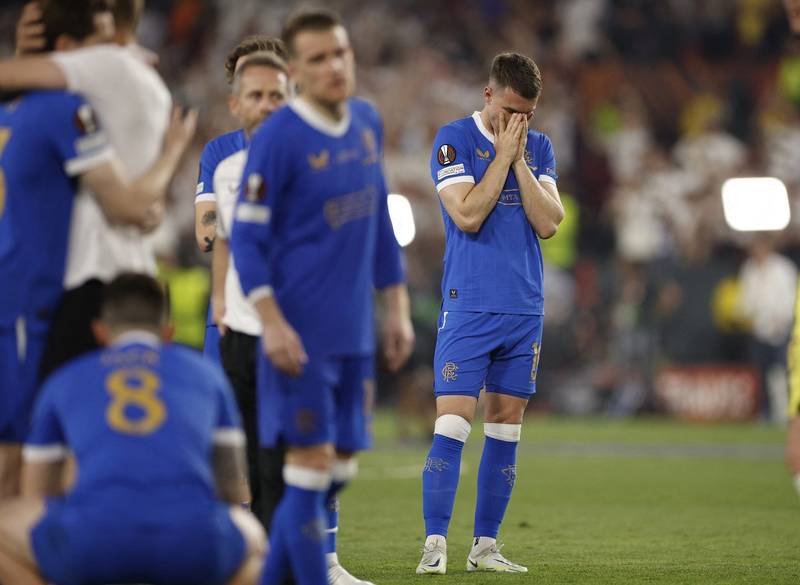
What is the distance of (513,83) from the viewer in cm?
727

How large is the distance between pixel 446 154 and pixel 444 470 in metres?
1.70

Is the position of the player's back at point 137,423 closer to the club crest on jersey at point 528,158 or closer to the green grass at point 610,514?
the green grass at point 610,514

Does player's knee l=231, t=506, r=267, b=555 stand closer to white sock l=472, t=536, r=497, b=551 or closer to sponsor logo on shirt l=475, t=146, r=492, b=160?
white sock l=472, t=536, r=497, b=551

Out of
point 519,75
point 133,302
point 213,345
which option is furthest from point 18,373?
point 519,75

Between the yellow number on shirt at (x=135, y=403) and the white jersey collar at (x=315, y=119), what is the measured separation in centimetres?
142

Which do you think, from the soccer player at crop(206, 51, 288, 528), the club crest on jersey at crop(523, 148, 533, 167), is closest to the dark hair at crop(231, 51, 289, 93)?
the soccer player at crop(206, 51, 288, 528)

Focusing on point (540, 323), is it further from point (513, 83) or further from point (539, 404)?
point (539, 404)

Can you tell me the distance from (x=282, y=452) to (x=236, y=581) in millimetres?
1029

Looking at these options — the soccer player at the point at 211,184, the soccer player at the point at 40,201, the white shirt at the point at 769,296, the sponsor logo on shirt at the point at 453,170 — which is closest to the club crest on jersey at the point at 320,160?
the soccer player at the point at 40,201

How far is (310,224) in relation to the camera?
5199mm

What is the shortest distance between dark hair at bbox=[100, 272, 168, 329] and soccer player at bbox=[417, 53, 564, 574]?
3049 millimetres

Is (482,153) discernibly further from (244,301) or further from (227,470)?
(227,470)

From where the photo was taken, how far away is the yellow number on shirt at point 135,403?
162 inches

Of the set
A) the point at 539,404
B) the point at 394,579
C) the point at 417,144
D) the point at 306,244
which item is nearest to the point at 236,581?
the point at 306,244
